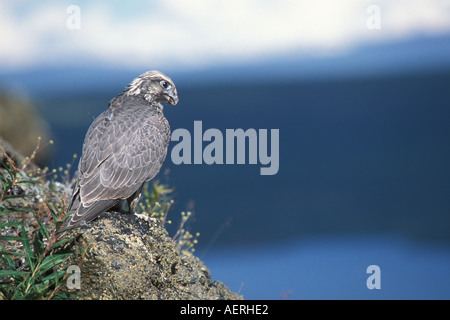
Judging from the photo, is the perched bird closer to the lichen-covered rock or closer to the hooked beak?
the hooked beak

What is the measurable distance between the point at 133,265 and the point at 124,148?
136 cm

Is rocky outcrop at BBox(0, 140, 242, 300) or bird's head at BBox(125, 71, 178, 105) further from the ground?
bird's head at BBox(125, 71, 178, 105)

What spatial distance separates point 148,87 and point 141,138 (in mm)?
707

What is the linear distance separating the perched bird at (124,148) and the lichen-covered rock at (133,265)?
0.22 metres

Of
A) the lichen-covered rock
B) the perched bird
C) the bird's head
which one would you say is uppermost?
the bird's head

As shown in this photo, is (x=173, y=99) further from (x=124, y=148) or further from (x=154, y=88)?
(x=124, y=148)

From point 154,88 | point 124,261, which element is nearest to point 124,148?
point 154,88

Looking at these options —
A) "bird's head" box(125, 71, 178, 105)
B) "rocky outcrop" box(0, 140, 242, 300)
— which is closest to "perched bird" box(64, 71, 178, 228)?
"bird's head" box(125, 71, 178, 105)

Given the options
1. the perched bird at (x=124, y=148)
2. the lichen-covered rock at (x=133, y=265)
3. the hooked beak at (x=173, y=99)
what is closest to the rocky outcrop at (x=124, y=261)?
the lichen-covered rock at (x=133, y=265)

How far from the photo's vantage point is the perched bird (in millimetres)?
4957

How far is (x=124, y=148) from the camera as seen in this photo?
5250 millimetres

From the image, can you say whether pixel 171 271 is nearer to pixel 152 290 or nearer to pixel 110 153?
pixel 152 290

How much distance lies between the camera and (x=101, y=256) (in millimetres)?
4348
